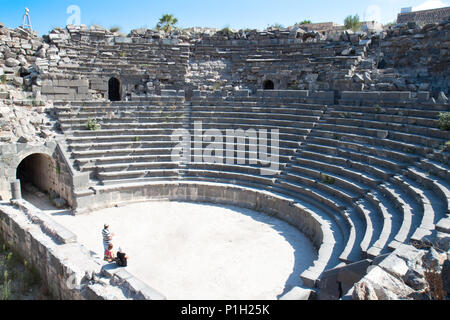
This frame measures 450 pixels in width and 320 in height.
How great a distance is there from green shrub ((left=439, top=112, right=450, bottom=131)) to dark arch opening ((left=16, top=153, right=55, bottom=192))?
1283 cm

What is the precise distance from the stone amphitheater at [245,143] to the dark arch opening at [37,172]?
0.09 metres

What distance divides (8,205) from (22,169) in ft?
17.4

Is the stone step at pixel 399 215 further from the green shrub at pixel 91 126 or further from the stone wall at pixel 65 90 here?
the stone wall at pixel 65 90

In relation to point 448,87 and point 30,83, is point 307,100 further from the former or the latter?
point 30,83

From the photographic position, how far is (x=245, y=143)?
48.1ft

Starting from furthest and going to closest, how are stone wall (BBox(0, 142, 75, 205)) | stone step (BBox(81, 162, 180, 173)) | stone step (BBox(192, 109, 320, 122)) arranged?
stone step (BBox(192, 109, 320, 122)) → stone step (BBox(81, 162, 180, 173)) → stone wall (BBox(0, 142, 75, 205))

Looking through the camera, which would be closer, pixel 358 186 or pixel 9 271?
pixel 9 271

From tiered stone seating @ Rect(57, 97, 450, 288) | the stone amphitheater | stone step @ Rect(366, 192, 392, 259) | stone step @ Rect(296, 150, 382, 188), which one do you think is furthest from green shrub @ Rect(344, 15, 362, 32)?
stone step @ Rect(366, 192, 392, 259)

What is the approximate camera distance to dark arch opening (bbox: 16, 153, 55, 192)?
559 inches

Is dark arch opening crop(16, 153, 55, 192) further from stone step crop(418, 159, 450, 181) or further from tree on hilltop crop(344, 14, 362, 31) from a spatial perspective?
tree on hilltop crop(344, 14, 362, 31)

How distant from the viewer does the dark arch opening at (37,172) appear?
14.2m

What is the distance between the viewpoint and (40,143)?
13336 millimetres

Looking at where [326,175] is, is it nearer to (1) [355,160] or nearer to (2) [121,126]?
(1) [355,160]
